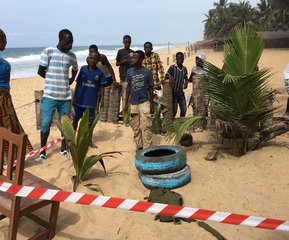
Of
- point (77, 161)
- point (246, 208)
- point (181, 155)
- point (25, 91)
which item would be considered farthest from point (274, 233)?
point (25, 91)

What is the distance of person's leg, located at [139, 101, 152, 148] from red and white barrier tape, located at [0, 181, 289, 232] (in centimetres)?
268

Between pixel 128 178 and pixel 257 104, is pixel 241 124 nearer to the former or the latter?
pixel 257 104

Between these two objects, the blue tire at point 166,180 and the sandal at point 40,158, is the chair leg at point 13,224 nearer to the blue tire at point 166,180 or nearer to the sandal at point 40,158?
the blue tire at point 166,180

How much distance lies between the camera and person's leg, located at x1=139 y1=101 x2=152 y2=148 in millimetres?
5023

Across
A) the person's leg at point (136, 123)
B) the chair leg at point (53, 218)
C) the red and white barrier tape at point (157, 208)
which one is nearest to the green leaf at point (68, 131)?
the chair leg at point (53, 218)

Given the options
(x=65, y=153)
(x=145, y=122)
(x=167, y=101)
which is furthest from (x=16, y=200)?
(x=167, y=101)

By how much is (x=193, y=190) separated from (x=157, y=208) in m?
1.72

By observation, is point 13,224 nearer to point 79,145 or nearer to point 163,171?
point 79,145

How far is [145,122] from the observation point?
5.06 metres

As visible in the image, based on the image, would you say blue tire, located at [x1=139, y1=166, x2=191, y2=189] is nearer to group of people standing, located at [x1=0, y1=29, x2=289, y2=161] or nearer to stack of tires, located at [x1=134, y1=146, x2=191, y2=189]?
stack of tires, located at [x1=134, y1=146, x2=191, y2=189]

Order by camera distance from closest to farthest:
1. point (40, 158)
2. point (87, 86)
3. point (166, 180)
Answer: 1. point (166, 180)
2. point (40, 158)
3. point (87, 86)

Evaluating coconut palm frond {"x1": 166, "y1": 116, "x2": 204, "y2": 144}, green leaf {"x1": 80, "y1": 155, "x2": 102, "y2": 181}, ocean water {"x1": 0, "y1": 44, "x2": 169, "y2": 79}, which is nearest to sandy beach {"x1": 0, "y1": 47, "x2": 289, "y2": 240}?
green leaf {"x1": 80, "y1": 155, "x2": 102, "y2": 181}

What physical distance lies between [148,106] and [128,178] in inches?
50.7

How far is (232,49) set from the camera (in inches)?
185
